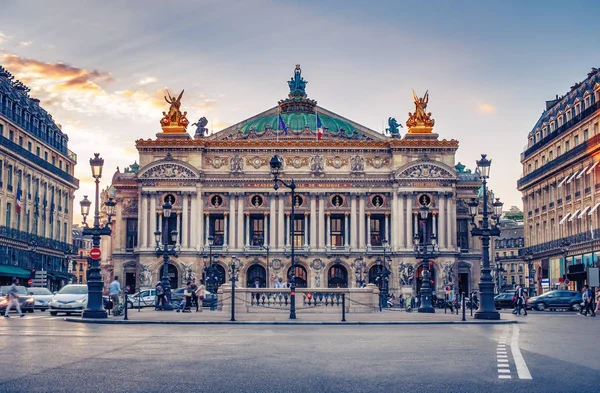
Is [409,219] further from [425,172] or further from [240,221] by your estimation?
[240,221]

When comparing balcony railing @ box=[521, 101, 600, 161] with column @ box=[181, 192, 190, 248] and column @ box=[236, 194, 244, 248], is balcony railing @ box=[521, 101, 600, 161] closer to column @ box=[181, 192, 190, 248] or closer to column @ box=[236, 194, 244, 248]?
column @ box=[236, 194, 244, 248]

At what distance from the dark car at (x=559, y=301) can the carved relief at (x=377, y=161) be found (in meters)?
29.7

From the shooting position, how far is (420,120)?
89.2 meters

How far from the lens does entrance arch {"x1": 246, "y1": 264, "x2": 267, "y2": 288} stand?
8681 centimetres

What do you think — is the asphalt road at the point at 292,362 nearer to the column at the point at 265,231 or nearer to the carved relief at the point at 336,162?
the column at the point at 265,231

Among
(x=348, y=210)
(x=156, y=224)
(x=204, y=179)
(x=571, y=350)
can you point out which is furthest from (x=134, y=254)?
(x=571, y=350)

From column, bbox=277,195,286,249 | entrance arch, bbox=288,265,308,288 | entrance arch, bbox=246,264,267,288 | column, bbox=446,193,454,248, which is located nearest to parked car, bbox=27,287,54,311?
entrance arch, bbox=246,264,267,288

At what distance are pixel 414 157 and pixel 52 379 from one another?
75215mm

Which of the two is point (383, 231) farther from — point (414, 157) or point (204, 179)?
point (204, 179)

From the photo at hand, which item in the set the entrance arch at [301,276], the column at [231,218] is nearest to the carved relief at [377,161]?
the entrance arch at [301,276]

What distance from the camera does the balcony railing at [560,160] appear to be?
220ft

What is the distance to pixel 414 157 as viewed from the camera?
8712 centimetres

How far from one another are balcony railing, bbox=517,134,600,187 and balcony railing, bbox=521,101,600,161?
2.21m

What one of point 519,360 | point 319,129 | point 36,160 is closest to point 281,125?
point 319,129
